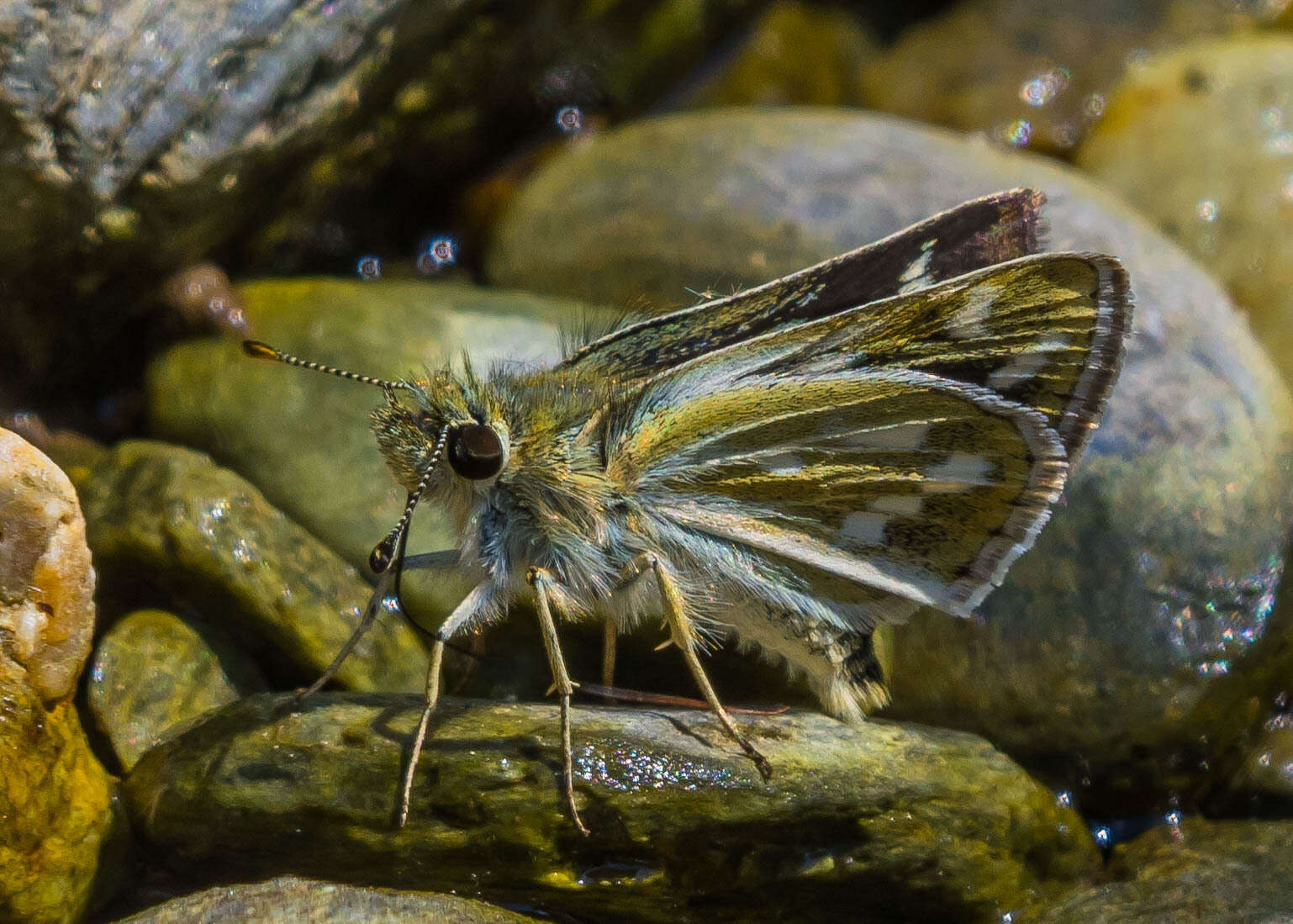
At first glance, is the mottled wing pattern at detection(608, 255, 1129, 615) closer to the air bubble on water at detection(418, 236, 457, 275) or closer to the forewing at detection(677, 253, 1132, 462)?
the forewing at detection(677, 253, 1132, 462)

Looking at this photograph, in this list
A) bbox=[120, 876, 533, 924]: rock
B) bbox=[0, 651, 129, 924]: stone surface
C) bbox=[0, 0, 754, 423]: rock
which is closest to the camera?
bbox=[120, 876, 533, 924]: rock

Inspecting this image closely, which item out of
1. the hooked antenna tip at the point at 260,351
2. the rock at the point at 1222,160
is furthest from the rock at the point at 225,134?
the rock at the point at 1222,160

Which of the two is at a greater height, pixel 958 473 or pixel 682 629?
pixel 958 473

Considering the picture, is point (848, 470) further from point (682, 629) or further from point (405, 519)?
point (405, 519)

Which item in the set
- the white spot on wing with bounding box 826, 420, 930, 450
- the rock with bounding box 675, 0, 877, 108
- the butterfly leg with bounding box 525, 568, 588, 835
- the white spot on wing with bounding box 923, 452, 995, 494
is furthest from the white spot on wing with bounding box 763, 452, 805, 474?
the rock with bounding box 675, 0, 877, 108

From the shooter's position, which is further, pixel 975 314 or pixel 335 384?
pixel 335 384

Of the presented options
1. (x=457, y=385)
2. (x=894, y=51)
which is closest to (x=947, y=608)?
(x=457, y=385)

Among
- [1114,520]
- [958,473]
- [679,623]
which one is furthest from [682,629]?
[1114,520]
